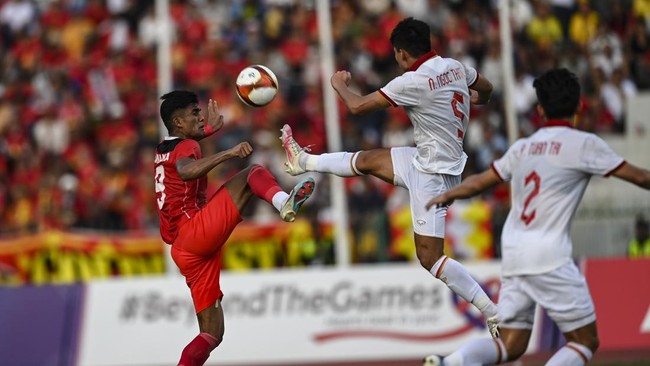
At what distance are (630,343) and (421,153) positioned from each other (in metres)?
7.09

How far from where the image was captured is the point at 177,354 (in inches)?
745

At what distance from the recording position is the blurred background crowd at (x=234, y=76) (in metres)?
22.4

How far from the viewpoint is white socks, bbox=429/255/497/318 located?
12.1 metres

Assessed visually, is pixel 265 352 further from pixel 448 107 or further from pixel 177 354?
pixel 448 107

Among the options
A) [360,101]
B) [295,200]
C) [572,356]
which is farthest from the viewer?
[295,200]

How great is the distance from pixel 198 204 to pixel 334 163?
4.35 ft

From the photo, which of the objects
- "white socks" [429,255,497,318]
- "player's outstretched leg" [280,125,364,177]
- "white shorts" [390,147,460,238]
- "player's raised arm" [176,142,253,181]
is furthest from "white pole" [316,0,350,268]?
"player's raised arm" [176,142,253,181]

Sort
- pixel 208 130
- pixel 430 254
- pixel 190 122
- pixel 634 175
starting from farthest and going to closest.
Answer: pixel 430 254 < pixel 208 130 < pixel 190 122 < pixel 634 175

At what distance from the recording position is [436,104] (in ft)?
38.4

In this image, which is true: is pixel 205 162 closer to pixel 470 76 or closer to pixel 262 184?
pixel 262 184

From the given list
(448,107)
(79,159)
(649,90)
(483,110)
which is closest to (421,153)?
(448,107)

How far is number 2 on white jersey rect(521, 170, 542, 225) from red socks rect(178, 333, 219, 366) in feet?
11.7

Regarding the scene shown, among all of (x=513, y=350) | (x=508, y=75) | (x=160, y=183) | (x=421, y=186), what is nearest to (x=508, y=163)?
(x=513, y=350)

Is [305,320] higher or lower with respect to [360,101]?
lower
